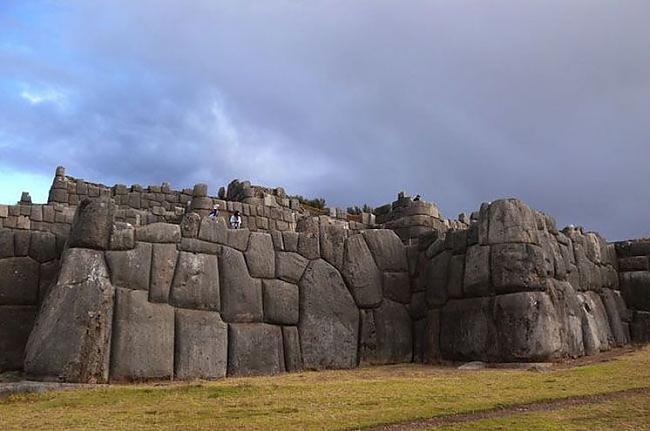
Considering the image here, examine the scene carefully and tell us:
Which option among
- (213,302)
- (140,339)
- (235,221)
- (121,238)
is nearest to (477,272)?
(213,302)

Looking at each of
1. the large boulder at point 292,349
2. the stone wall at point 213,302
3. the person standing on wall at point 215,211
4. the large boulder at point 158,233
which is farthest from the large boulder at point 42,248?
the person standing on wall at point 215,211

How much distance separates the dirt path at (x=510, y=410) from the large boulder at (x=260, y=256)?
5.80 metres

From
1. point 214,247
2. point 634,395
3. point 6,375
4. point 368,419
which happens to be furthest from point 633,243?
point 6,375

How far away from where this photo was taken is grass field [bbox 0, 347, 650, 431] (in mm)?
6449

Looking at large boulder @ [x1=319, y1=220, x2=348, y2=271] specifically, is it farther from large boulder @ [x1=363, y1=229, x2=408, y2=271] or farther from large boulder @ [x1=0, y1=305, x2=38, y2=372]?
large boulder @ [x1=0, y1=305, x2=38, y2=372]

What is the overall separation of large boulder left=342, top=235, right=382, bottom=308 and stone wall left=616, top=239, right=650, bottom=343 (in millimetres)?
7350

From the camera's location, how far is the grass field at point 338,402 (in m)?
6.45

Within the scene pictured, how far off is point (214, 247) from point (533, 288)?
583 centimetres

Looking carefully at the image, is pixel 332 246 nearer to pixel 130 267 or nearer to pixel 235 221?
pixel 130 267

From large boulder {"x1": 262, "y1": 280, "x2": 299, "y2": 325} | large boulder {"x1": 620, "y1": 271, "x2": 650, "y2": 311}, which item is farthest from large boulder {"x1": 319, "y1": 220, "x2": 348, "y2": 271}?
large boulder {"x1": 620, "y1": 271, "x2": 650, "y2": 311}

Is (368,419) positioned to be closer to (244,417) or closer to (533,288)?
(244,417)

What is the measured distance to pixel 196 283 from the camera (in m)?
11.0

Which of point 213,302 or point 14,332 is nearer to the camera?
point 14,332

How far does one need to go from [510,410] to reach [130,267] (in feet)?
20.8
